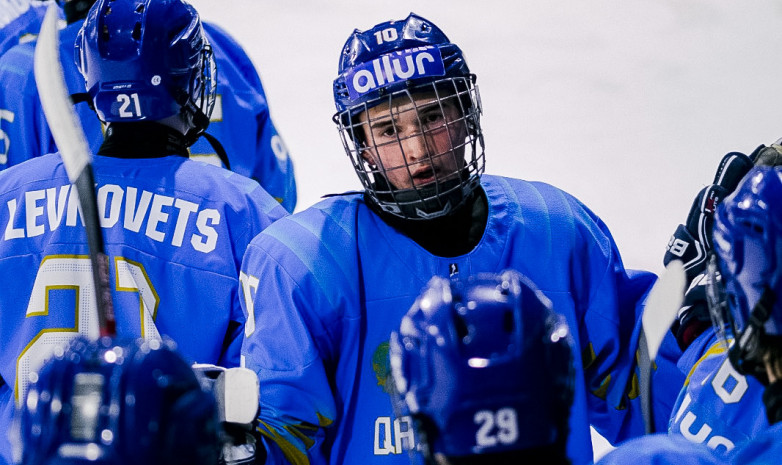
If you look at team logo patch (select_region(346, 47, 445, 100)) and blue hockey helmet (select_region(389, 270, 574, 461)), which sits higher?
team logo patch (select_region(346, 47, 445, 100))

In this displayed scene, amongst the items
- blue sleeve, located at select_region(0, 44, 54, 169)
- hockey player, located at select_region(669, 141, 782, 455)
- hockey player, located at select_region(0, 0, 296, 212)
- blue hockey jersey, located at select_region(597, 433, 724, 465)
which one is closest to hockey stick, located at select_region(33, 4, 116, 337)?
blue hockey jersey, located at select_region(597, 433, 724, 465)

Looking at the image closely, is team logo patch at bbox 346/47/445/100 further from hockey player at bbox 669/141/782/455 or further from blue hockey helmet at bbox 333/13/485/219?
hockey player at bbox 669/141/782/455

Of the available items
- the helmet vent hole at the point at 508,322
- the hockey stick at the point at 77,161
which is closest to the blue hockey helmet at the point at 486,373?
the helmet vent hole at the point at 508,322

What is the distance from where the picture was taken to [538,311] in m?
1.12

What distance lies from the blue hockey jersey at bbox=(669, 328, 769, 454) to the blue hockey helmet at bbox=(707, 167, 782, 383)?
8.9 inches

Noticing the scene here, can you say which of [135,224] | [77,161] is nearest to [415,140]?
[135,224]

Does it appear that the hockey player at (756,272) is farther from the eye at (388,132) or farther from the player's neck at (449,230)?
the eye at (388,132)

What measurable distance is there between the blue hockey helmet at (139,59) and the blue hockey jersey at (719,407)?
44.8 inches

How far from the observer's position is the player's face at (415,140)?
77.4 inches

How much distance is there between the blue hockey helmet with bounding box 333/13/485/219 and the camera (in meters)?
1.96

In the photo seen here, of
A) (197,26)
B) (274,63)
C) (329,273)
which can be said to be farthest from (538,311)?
(274,63)

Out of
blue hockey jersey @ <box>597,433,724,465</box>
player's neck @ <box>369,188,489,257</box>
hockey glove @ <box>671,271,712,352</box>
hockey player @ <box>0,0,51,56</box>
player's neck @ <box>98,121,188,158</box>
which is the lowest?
hockey glove @ <box>671,271,712,352</box>

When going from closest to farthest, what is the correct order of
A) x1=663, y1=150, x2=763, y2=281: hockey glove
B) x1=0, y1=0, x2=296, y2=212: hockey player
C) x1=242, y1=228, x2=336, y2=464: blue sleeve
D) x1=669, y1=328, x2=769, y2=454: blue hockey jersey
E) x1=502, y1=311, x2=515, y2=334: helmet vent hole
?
1. x1=502, y1=311, x2=515, y2=334: helmet vent hole
2. x1=669, y1=328, x2=769, y2=454: blue hockey jersey
3. x1=242, y1=228, x2=336, y2=464: blue sleeve
4. x1=663, y1=150, x2=763, y2=281: hockey glove
5. x1=0, y1=0, x2=296, y2=212: hockey player

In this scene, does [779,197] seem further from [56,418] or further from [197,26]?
[197,26]
